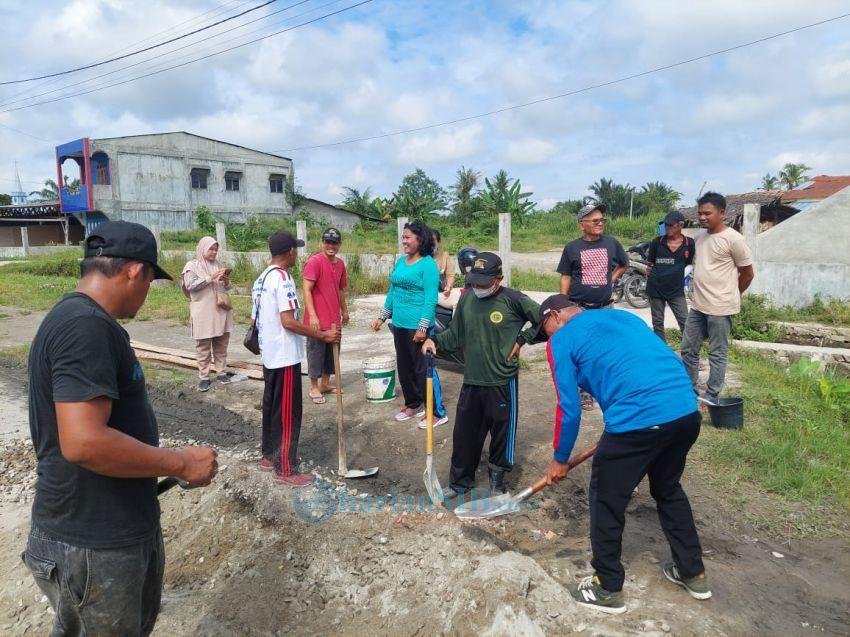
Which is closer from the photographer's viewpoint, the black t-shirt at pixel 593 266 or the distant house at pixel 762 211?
the black t-shirt at pixel 593 266

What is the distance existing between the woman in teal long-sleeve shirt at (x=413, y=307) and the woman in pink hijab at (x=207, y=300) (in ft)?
7.15

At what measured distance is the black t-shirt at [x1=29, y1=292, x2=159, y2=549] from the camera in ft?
5.22

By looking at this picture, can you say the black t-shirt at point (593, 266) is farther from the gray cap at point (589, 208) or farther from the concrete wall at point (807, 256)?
the concrete wall at point (807, 256)

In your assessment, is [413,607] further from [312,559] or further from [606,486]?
[606,486]

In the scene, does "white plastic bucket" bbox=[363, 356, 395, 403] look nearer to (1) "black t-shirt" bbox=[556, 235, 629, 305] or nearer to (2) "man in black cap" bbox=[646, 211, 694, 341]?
(1) "black t-shirt" bbox=[556, 235, 629, 305]

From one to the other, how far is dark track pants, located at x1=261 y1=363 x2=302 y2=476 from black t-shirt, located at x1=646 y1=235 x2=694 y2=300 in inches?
147

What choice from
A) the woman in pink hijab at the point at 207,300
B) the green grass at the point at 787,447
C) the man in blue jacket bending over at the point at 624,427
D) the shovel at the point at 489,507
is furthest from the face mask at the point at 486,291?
the woman in pink hijab at the point at 207,300

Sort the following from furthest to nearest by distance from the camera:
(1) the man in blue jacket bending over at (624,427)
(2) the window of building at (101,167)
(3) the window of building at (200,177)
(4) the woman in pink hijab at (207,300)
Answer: (3) the window of building at (200,177)
(2) the window of building at (101,167)
(4) the woman in pink hijab at (207,300)
(1) the man in blue jacket bending over at (624,427)

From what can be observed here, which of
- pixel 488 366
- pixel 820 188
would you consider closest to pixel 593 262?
pixel 488 366

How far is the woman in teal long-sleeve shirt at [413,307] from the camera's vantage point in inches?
195

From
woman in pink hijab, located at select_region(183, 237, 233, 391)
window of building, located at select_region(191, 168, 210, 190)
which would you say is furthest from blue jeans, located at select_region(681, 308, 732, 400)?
window of building, located at select_region(191, 168, 210, 190)

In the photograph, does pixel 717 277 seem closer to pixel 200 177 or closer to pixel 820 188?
pixel 200 177

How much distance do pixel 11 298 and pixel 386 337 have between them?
1060cm

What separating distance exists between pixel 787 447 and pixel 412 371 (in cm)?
305
